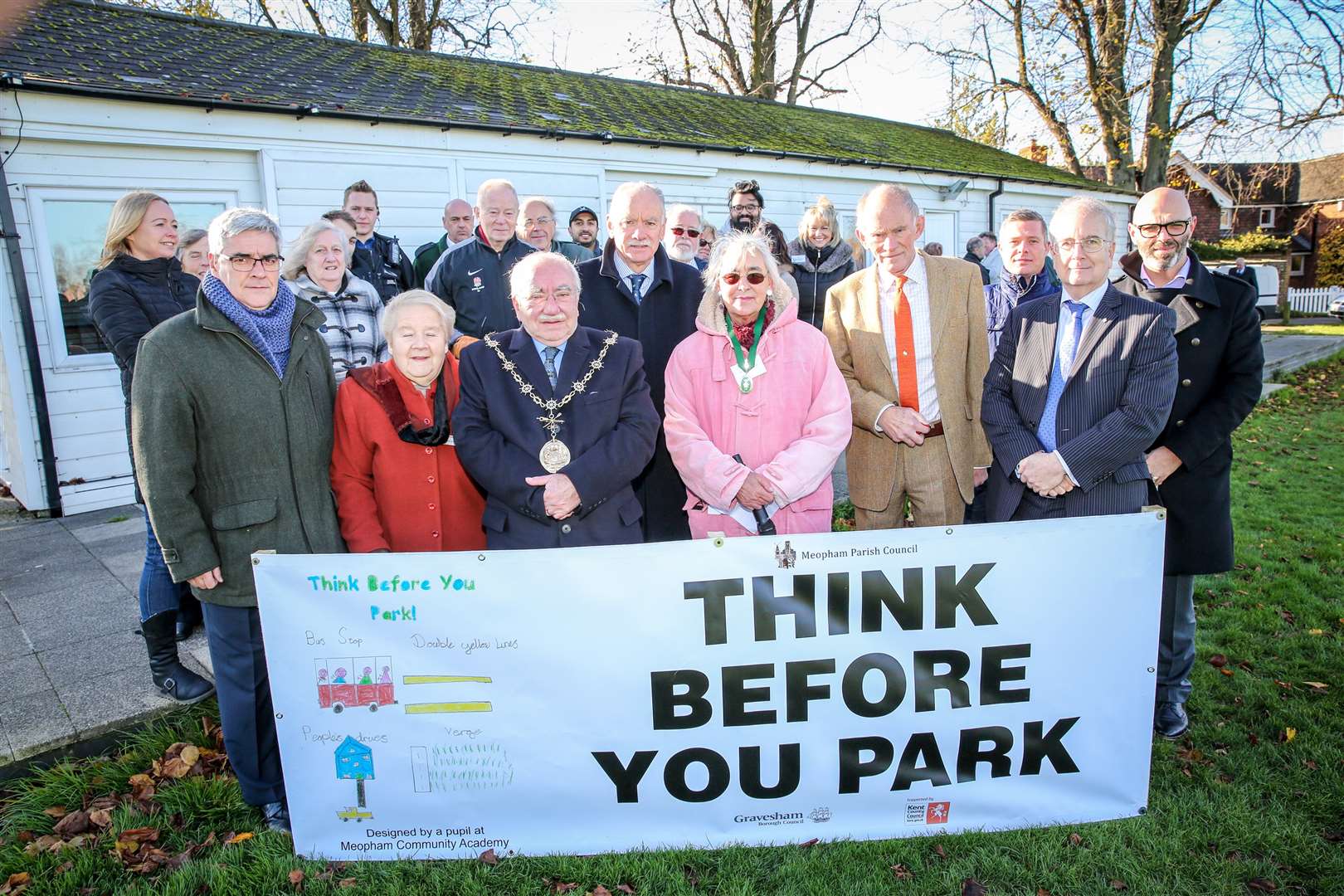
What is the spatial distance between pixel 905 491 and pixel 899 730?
50.4 inches

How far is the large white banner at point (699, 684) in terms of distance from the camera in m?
2.76

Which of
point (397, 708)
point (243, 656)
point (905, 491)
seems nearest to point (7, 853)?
point (243, 656)

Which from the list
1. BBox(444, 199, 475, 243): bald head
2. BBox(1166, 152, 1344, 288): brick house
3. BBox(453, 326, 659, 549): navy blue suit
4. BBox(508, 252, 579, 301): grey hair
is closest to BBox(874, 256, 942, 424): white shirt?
BBox(453, 326, 659, 549): navy blue suit

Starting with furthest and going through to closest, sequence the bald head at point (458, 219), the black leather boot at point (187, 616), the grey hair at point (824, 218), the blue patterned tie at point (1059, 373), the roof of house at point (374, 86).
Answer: the roof of house at point (374, 86) → the bald head at point (458, 219) → the grey hair at point (824, 218) → the black leather boot at point (187, 616) → the blue patterned tie at point (1059, 373)

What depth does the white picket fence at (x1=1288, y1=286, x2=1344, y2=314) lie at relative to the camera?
3156 cm

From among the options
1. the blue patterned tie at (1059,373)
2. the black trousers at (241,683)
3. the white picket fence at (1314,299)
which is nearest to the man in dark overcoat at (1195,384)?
the blue patterned tie at (1059,373)

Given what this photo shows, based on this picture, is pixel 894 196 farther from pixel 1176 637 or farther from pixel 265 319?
pixel 265 319

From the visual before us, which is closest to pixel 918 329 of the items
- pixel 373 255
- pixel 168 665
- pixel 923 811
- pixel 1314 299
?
pixel 923 811

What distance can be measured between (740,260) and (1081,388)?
146 centimetres

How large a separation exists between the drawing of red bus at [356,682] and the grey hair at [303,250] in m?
2.16

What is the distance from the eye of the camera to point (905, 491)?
3791 mm

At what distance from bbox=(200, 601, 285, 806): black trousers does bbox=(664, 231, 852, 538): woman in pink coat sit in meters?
1.76

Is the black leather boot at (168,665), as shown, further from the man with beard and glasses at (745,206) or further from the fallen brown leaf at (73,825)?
the man with beard and glasses at (745,206)

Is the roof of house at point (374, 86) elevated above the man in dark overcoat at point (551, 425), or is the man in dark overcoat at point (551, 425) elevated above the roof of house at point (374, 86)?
the roof of house at point (374, 86)
